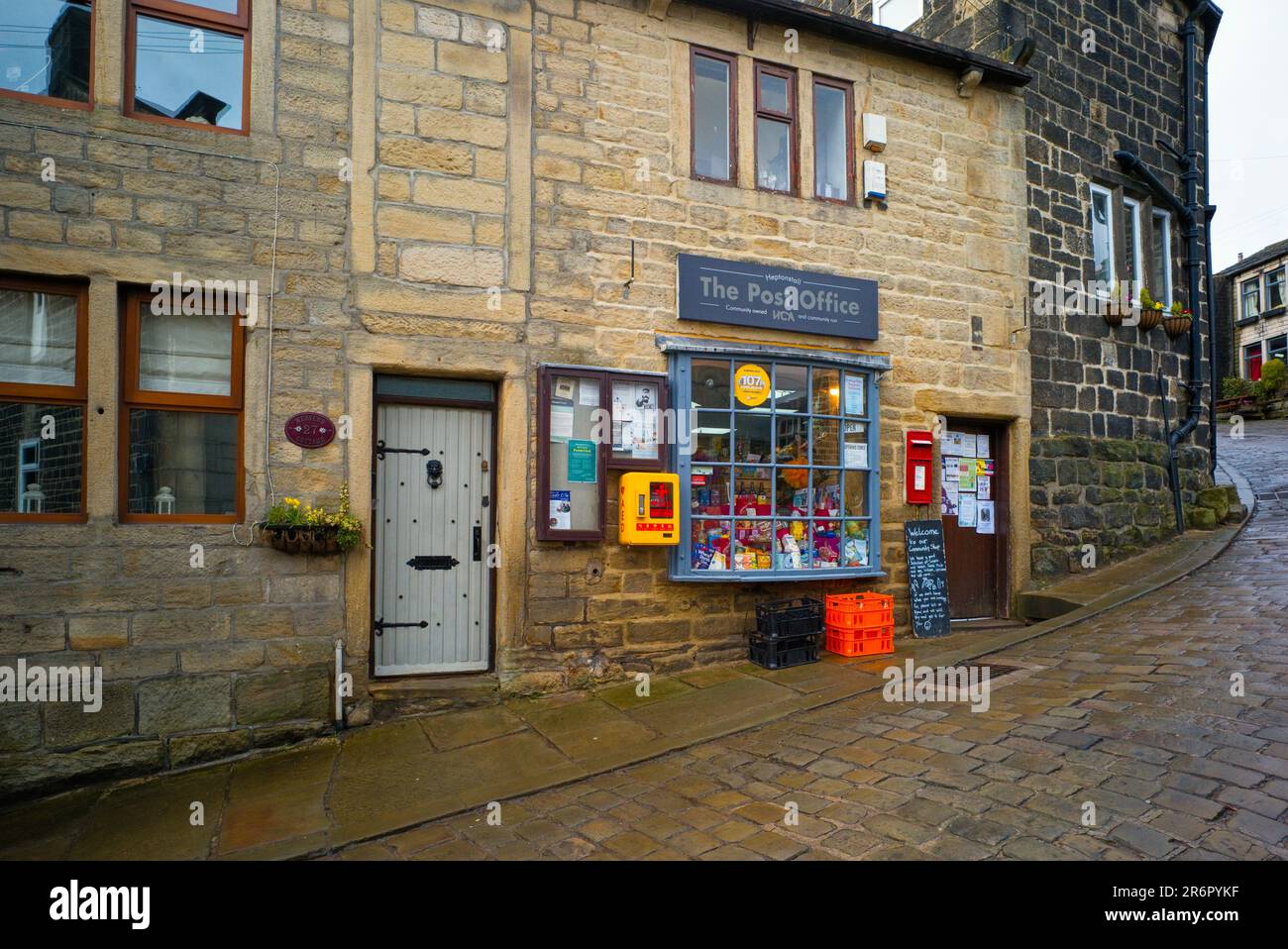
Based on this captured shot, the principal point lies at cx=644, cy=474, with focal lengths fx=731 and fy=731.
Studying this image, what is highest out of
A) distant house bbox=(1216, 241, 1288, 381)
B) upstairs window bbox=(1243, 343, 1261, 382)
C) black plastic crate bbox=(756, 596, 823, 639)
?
distant house bbox=(1216, 241, 1288, 381)

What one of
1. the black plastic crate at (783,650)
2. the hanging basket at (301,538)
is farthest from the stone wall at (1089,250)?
the hanging basket at (301,538)

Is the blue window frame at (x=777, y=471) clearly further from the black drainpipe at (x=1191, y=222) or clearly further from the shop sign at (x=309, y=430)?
the black drainpipe at (x=1191, y=222)

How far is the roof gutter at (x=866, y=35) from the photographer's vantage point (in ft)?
22.0

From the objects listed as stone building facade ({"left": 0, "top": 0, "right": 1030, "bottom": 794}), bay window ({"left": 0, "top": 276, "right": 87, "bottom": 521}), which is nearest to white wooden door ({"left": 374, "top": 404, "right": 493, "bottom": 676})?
stone building facade ({"left": 0, "top": 0, "right": 1030, "bottom": 794})

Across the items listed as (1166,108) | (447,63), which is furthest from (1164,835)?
(1166,108)

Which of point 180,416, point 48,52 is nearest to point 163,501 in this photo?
point 180,416

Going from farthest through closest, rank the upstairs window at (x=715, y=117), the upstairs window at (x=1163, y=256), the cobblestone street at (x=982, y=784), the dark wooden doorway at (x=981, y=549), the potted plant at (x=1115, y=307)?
the upstairs window at (x=1163, y=256)
the potted plant at (x=1115, y=307)
the dark wooden doorway at (x=981, y=549)
the upstairs window at (x=715, y=117)
the cobblestone street at (x=982, y=784)

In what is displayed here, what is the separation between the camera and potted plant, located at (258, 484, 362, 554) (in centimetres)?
502

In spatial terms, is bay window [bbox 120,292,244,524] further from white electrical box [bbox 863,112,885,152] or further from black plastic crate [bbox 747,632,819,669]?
white electrical box [bbox 863,112,885,152]

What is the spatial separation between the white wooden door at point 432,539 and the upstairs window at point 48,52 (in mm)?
2840

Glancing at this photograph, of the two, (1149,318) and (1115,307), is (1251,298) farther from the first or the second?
(1115,307)

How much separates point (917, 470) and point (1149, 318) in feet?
15.2

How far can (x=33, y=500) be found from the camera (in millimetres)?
4723

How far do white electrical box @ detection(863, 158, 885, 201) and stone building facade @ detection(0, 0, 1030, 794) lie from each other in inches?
4.1
